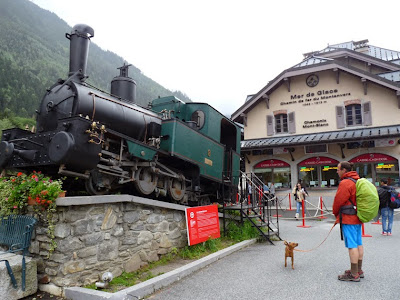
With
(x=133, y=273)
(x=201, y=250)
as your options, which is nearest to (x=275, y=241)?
(x=201, y=250)

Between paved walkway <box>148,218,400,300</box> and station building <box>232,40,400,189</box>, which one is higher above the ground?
station building <box>232,40,400,189</box>

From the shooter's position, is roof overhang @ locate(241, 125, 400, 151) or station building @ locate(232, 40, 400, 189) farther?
station building @ locate(232, 40, 400, 189)

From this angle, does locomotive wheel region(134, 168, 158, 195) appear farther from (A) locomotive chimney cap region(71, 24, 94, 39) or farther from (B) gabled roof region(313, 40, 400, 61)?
(B) gabled roof region(313, 40, 400, 61)

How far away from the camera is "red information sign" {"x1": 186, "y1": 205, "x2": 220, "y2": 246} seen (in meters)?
6.21

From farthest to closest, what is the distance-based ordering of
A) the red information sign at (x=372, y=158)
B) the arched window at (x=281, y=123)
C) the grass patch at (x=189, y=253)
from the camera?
the arched window at (x=281, y=123) < the red information sign at (x=372, y=158) < the grass patch at (x=189, y=253)

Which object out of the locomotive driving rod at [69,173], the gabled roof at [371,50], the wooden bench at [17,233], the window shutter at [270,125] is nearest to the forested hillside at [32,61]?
the window shutter at [270,125]

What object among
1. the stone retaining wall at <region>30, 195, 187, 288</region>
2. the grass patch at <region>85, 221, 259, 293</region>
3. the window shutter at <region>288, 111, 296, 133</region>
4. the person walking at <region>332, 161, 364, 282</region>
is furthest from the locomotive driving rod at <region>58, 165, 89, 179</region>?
the window shutter at <region>288, 111, 296, 133</region>

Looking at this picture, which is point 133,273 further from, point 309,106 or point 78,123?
point 309,106

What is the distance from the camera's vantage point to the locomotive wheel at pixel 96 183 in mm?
5191

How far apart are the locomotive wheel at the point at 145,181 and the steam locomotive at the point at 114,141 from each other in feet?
0.06

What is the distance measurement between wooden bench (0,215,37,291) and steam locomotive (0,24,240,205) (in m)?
0.81

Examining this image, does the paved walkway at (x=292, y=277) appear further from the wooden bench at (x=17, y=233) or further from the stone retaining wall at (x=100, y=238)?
the wooden bench at (x=17, y=233)

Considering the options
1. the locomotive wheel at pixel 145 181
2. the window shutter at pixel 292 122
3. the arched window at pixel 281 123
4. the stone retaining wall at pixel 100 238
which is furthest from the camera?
the arched window at pixel 281 123

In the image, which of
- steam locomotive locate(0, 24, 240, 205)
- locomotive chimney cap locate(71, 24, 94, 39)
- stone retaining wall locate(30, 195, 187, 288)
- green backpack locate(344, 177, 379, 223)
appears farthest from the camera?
locomotive chimney cap locate(71, 24, 94, 39)
